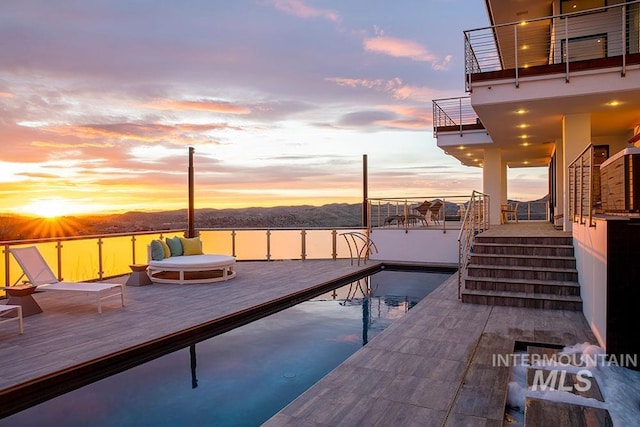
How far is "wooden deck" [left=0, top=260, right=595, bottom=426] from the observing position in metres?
3.02

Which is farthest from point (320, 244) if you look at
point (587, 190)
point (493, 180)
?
point (587, 190)

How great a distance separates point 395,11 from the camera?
414 inches

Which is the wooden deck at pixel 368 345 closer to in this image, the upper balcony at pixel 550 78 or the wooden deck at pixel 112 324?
the wooden deck at pixel 112 324

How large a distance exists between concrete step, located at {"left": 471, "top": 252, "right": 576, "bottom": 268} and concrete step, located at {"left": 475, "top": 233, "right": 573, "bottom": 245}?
420 mm

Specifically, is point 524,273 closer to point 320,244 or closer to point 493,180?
point 320,244

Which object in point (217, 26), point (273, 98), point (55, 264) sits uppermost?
point (217, 26)

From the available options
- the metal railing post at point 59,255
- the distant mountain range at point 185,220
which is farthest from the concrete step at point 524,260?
the metal railing post at point 59,255

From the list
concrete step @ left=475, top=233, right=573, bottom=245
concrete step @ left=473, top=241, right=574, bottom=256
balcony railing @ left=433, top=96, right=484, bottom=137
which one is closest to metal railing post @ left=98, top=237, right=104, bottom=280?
concrete step @ left=473, top=241, right=574, bottom=256

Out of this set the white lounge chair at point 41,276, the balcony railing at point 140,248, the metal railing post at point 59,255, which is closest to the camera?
the white lounge chair at point 41,276

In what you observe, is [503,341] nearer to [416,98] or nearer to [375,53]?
[375,53]

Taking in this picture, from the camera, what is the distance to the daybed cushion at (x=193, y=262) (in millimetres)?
8106

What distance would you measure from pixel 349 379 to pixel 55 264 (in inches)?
258

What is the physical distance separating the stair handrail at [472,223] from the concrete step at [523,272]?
0.42 m

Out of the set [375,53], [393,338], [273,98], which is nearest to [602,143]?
[375,53]
